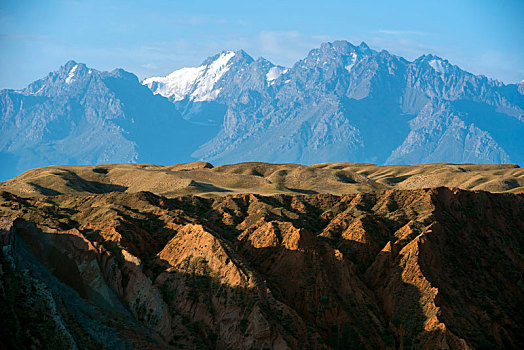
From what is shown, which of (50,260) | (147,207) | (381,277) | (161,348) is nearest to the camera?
(161,348)

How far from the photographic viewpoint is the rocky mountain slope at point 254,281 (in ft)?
195

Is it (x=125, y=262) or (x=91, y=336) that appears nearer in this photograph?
(x=91, y=336)

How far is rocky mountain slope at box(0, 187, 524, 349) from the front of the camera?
59531 mm

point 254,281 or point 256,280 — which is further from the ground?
point 256,280

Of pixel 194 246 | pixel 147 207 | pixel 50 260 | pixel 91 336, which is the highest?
pixel 147 207

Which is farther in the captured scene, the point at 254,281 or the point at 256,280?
the point at 256,280

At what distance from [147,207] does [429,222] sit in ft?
119

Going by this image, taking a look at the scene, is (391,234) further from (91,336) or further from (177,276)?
(91,336)

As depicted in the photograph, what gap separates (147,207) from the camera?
96.5 m

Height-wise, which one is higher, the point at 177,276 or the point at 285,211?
the point at 285,211

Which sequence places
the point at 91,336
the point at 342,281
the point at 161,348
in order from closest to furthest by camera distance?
1. the point at 91,336
2. the point at 161,348
3. the point at 342,281

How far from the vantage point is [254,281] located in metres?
67.2

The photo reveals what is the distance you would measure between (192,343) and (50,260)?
1725 centimetres

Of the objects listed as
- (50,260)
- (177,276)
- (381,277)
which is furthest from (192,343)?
(381,277)
